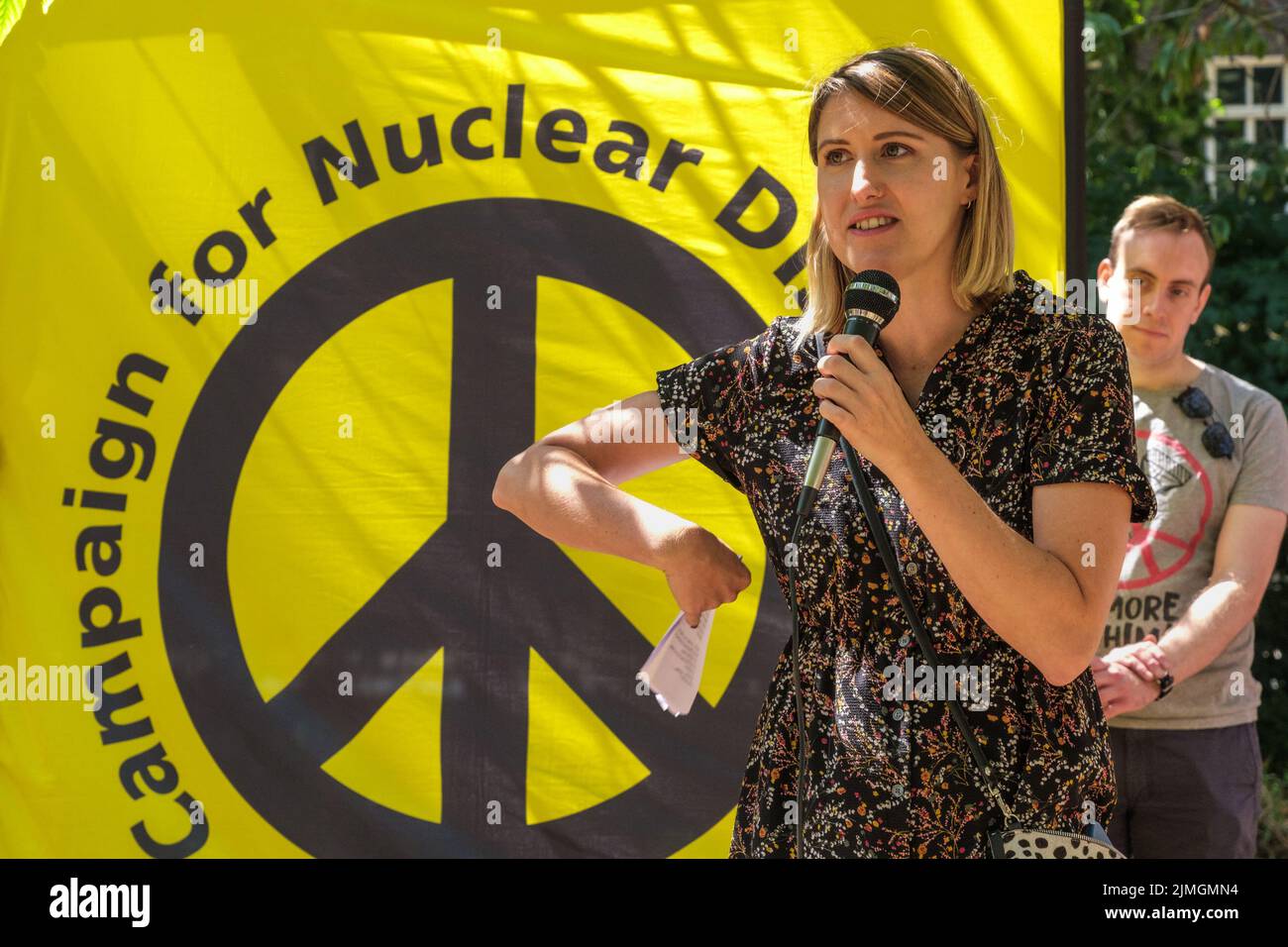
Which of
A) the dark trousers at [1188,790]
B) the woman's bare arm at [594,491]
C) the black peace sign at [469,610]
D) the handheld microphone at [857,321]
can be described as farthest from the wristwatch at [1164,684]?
the handheld microphone at [857,321]

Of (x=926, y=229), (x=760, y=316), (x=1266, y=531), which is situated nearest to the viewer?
(x=926, y=229)

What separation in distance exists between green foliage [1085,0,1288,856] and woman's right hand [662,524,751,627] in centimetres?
359

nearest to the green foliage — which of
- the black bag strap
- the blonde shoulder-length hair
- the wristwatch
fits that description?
the wristwatch

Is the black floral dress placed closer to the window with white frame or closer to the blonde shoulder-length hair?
the blonde shoulder-length hair

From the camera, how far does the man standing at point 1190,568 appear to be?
9.39 ft

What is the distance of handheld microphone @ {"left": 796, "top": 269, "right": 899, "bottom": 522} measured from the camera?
5.26ft

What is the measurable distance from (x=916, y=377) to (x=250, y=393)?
1.86 metres

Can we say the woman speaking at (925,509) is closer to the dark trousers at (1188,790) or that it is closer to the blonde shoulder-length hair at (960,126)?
the blonde shoulder-length hair at (960,126)

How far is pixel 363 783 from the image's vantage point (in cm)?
315

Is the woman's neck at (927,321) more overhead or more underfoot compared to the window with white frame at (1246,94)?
more underfoot

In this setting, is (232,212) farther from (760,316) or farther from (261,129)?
(760,316)

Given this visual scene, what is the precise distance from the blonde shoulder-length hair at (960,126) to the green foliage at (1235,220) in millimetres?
3309

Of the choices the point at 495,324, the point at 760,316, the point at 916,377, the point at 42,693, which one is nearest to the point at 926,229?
the point at 916,377

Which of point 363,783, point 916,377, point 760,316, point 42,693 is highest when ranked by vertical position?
point 760,316
